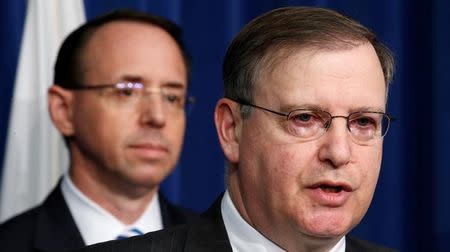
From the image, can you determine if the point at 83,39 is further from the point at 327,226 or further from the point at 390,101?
the point at 327,226

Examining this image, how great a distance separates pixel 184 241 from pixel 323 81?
1.60ft

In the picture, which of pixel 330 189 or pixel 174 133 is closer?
pixel 330 189

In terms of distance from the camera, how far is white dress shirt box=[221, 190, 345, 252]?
2072mm

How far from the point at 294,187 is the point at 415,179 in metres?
2.03

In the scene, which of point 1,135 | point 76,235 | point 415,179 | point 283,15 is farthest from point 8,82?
point 283,15

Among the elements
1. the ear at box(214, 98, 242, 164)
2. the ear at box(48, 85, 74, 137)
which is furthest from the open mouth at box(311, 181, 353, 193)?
the ear at box(48, 85, 74, 137)

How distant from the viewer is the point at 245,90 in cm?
214

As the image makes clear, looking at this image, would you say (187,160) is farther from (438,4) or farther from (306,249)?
(306,249)

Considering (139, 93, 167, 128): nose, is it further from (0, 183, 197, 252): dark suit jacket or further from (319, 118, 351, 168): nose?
(319, 118, 351, 168): nose

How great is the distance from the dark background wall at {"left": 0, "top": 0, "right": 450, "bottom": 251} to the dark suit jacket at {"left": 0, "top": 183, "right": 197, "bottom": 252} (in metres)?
0.80

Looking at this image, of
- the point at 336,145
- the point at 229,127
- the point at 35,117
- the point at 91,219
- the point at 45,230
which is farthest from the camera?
the point at 35,117

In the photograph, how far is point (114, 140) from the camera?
10.6ft

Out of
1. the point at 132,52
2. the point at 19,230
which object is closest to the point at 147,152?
the point at 132,52

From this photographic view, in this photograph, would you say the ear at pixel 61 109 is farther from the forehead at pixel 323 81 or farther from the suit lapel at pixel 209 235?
the forehead at pixel 323 81
